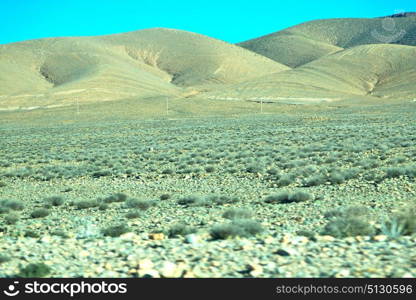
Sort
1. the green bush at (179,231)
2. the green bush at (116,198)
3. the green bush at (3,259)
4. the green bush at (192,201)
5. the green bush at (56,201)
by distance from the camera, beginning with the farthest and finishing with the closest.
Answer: the green bush at (56,201) < the green bush at (116,198) < the green bush at (192,201) < the green bush at (179,231) < the green bush at (3,259)

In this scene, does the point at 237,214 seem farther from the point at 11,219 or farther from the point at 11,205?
the point at 11,205

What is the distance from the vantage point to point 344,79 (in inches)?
6678

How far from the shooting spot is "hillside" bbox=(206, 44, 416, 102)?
13588 cm

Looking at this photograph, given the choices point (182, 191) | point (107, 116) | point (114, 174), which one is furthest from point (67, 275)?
point (107, 116)

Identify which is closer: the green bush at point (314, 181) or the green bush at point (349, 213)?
the green bush at point (349, 213)

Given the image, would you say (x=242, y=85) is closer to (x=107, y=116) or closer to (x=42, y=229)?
(x=107, y=116)

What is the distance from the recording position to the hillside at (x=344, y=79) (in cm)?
13588

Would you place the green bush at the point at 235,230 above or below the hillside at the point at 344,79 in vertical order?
below

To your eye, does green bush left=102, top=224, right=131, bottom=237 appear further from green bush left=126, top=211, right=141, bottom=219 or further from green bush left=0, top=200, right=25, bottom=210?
green bush left=0, top=200, right=25, bottom=210

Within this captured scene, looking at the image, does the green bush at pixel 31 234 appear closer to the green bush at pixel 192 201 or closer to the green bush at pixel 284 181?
the green bush at pixel 192 201

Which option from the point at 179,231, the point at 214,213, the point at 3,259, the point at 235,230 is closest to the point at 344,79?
the point at 214,213

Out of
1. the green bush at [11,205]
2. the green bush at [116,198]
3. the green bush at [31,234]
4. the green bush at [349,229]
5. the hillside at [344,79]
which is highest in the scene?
the hillside at [344,79]

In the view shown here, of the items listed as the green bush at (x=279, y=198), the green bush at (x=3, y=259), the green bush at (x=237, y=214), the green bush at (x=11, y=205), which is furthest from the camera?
the green bush at (x=11, y=205)

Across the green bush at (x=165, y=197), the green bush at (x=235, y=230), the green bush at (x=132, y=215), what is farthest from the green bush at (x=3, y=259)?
the green bush at (x=165, y=197)
